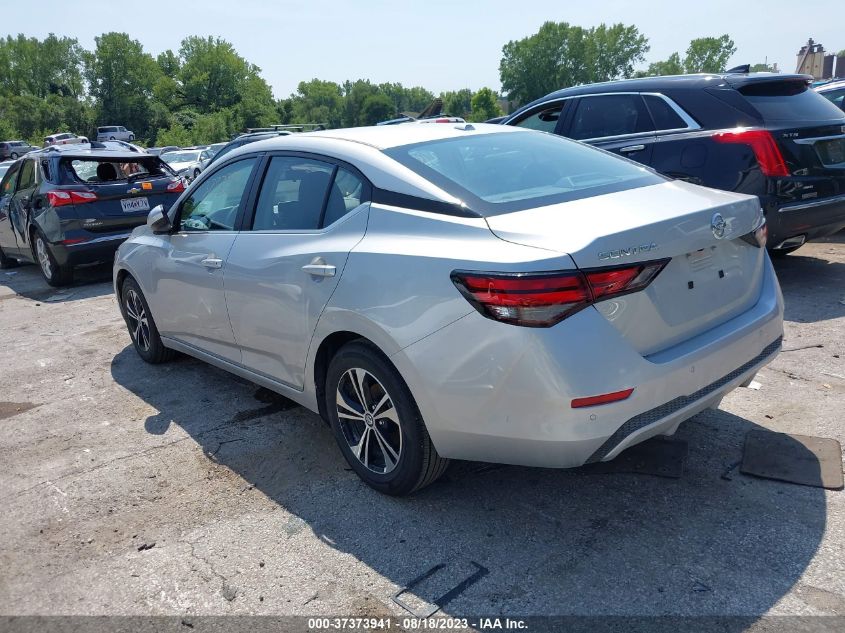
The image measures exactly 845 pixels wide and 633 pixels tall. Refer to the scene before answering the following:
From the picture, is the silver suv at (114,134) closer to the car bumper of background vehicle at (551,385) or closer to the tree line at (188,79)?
the tree line at (188,79)

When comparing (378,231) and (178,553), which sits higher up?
(378,231)

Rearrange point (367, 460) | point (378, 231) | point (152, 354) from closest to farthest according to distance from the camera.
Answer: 1. point (378, 231)
2. point (367, 460)
3. point (152, 354)

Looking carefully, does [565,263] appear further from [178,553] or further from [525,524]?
[178,553]

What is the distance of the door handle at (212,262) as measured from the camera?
413 cm

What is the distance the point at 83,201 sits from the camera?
868 cm

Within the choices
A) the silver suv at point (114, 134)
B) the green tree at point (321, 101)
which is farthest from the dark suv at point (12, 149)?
the green tree at point (321, 101)

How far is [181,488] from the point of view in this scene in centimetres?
362

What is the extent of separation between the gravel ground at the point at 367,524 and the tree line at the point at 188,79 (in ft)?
232

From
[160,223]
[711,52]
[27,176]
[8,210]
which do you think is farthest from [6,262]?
[711,52]

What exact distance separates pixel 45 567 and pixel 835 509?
11.0 feet

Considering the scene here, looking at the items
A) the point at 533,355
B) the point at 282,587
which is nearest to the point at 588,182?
the point at 533,355

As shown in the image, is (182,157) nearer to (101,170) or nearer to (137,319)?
(101,170)

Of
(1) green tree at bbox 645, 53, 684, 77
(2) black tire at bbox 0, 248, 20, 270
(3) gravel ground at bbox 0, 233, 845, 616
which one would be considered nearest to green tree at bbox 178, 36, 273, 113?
(1) green tree at bbox 645, 53, 684, 77

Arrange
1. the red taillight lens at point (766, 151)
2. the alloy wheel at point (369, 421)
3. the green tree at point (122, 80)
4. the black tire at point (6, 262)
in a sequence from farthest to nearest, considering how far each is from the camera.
Answer: the green tree at point (122, 80) → the black tire at point (6, 262) → the red taillight lens at point (766, 151) → the alloy wheel at point (369, 421)
